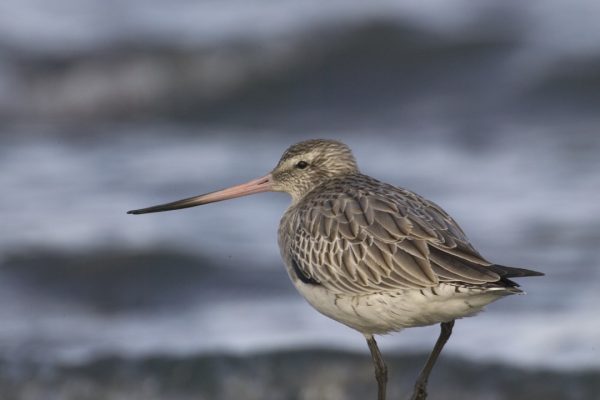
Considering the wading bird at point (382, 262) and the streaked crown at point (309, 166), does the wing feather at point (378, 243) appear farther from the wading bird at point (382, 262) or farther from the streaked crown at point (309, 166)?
the streaked crown at point (309, 166)

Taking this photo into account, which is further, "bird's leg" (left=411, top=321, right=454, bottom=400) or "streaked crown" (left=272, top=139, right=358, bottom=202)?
"streaked crown" (left=272, top=139, right=358, bottom=202)

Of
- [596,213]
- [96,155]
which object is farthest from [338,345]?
[96,155]

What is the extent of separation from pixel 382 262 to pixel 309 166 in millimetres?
1382

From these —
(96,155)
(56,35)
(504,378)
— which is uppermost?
(56,35)

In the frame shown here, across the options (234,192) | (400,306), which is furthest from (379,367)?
(234,192)

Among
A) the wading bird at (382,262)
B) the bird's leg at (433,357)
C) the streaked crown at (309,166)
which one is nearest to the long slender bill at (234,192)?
the streaked crown at (309,166)

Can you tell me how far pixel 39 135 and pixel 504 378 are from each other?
11.5 m

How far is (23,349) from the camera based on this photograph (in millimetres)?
12984

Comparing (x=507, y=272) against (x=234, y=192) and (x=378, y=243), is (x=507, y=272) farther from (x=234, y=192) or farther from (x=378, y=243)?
(x=234, y=192)

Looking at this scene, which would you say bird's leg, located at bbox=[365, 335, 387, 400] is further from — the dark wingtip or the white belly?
the dark wingtip

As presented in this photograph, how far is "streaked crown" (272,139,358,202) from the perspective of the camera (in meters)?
9.36

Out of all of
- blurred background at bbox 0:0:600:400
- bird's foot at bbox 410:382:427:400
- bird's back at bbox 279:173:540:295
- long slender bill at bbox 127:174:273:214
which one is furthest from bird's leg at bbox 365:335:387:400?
blurred background at bbox 0:0:600:400

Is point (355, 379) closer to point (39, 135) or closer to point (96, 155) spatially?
point (96, 155)

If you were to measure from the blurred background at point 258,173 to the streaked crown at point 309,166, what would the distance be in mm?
3344
